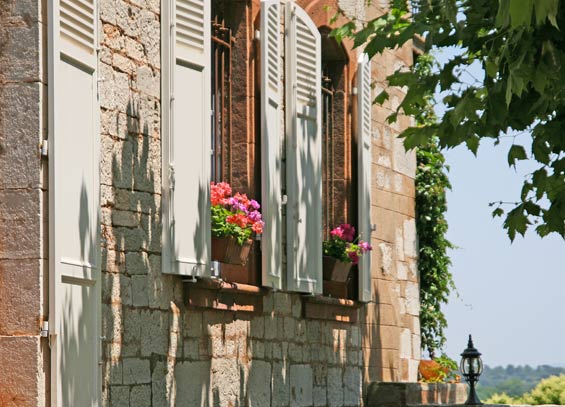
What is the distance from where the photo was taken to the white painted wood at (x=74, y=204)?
6.89 metres

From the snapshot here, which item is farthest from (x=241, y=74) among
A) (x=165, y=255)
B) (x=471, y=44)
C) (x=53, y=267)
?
(x=53, y=267)

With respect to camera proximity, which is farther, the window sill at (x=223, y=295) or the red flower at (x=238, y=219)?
the red flower at (x=238, y=219)

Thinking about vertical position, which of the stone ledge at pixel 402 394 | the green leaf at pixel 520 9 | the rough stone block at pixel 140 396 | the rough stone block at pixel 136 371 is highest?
the green leaf at pixel 520 9

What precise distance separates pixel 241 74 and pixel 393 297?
3948 millimetres

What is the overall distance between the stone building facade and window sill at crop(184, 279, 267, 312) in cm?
1

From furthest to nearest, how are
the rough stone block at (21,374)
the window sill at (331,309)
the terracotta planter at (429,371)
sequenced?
the terracotta planter at (429,371) → the window sill at (331,309) → the rough stone block at (21,374)

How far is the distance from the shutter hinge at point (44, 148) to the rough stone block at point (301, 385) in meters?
4.29

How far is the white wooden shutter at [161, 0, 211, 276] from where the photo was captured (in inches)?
332

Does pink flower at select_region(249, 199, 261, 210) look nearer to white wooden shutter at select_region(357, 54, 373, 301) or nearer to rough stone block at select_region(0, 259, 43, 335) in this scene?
white wooden shutter at select_region(357, 54, 373, 301)

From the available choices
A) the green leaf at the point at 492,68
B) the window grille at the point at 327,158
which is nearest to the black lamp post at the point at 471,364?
the window grille at the point at 327,158

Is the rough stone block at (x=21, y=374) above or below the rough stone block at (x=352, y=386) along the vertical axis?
above

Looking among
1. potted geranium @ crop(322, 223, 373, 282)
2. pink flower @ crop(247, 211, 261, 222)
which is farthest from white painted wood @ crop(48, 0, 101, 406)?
potted geranium @ crop(322, 223, 373, 282)

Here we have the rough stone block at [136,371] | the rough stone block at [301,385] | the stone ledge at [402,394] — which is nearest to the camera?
the rough stone block at [136,371]

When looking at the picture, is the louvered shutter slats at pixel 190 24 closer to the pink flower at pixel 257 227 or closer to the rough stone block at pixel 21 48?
the pink flower at pixel 257 227
